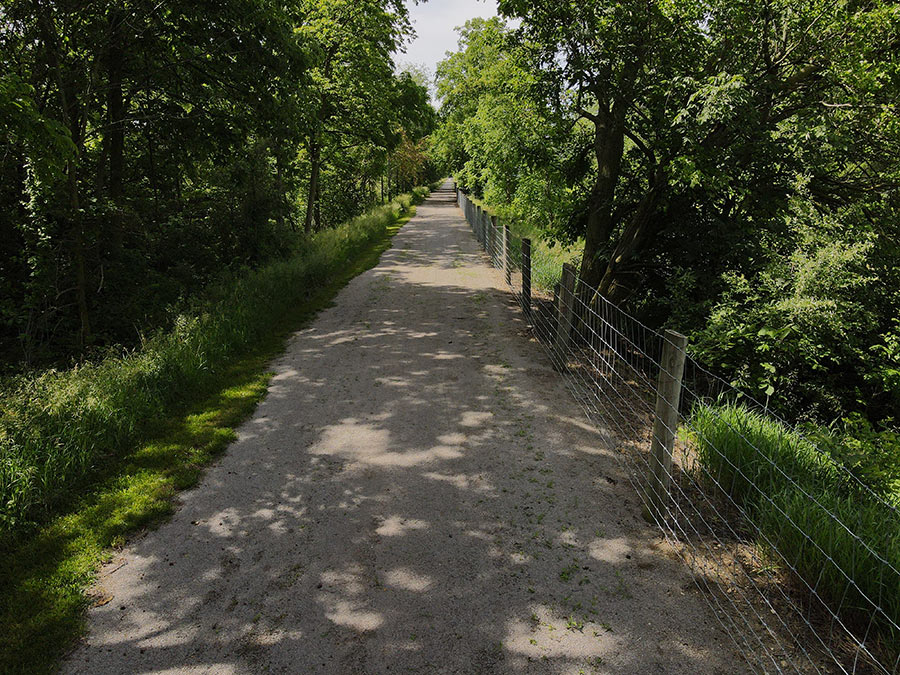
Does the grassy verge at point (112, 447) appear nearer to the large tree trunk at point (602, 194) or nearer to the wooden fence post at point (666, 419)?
the wooden fence post at point (666, 419)

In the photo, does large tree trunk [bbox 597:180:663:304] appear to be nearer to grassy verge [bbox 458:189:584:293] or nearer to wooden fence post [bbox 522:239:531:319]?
grassy verge [bbox 458:189:584:293]

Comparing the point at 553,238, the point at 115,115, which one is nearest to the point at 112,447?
the point at 115,115

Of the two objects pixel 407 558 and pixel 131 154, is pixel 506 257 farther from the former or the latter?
pixel 407 558

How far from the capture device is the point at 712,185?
5.98 meters

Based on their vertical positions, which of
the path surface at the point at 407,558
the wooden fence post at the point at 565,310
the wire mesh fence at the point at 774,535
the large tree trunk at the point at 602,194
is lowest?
the path surface at the point at 407,558

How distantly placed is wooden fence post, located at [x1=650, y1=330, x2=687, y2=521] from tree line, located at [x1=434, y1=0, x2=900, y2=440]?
86.6 inches

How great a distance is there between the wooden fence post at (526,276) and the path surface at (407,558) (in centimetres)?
342

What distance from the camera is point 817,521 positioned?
345 cm

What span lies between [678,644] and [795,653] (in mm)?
636

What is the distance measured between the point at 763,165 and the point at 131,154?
13.5 m

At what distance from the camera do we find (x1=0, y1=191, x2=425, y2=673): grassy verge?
326 centimetres

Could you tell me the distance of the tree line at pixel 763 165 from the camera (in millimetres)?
5672

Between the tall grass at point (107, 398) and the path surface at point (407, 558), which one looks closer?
the path surface at point (407, 558)

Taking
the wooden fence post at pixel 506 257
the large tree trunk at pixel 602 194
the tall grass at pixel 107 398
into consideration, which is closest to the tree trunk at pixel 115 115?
the tall grass at pixel 107 398
